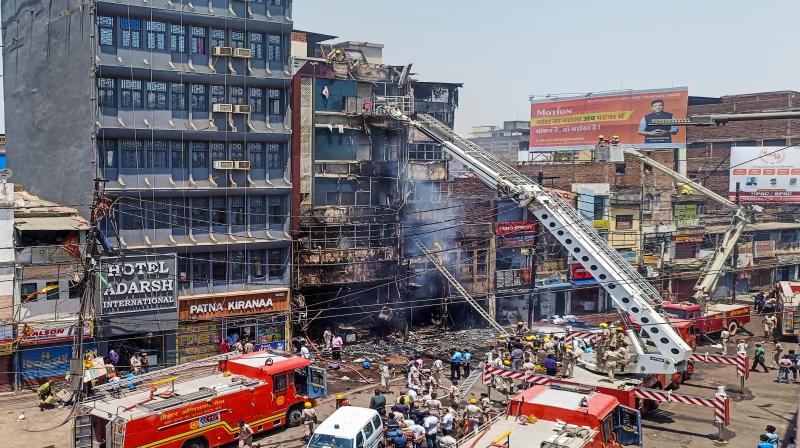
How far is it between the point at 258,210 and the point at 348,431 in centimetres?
1788

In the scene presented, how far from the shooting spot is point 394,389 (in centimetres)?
2986

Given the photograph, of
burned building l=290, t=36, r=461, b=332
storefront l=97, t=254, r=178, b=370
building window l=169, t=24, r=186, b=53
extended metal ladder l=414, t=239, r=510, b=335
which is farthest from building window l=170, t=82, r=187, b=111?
extended metal ladder l=414, t=239, r=510, b=335

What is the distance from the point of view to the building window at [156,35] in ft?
107

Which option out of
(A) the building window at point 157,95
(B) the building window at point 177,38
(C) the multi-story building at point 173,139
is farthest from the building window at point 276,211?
(B) the building window at point 177,38

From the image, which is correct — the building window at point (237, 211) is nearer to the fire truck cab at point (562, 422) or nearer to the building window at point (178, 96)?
the building window at point (178, 96)

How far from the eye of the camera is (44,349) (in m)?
29.5

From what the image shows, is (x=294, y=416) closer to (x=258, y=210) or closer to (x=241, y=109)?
(x=258, y=210)

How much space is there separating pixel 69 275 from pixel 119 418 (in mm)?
12496

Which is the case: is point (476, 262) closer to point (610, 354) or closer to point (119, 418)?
point (610, 354)

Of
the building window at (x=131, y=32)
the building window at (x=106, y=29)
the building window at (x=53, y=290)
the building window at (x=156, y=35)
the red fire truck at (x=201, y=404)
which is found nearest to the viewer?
the red fire truck at (x=201, y=404)

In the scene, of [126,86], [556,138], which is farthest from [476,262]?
[556,138]

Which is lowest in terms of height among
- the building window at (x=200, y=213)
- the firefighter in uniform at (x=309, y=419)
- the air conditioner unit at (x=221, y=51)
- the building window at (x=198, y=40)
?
the firefighter in uniform at (x=309, y=419)

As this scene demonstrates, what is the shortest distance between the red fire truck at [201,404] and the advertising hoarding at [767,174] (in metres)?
47.8

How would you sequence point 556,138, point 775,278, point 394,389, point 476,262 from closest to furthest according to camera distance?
point 394,389 < point 476,262 < point 775,278 < point 556,138
